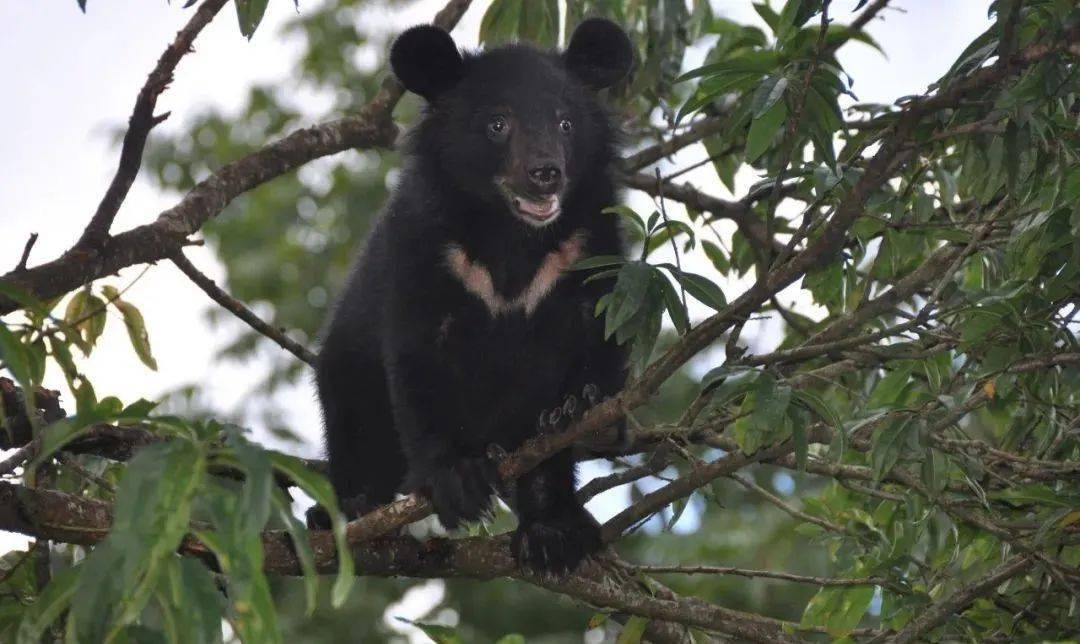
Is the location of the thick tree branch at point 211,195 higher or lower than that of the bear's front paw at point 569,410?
higher

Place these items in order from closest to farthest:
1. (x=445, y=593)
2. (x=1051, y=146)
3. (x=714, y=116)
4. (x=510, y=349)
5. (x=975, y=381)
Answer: (x=1051, y=146)
(x=975, y=381)
(x=510, y=349)
(x=714, y=116)
(x=445, y=593)

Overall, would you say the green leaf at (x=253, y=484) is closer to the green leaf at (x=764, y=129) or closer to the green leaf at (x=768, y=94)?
the green leaf at (x=768, y=94)

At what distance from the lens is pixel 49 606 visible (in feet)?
6.53

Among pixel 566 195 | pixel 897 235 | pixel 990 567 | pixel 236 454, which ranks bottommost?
pixel 990 567

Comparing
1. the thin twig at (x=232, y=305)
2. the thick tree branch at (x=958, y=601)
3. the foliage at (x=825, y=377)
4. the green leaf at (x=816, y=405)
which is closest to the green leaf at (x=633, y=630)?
the foliage at (x=825, y=377)

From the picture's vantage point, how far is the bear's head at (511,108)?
14.2ft

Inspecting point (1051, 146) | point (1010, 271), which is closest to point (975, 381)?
point (1010, 271)

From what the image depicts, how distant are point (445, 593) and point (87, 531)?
7454 mm

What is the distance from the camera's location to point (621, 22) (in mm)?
5211

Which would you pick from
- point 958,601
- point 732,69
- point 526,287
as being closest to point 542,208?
point 526,287

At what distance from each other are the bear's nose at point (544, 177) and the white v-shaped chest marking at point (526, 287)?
0.98 ft

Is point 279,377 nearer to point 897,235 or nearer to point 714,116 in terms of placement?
point 714,116

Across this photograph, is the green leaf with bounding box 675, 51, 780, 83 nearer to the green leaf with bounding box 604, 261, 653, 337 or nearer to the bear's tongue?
the green leaf with bounding box 604, 261, 653, 337

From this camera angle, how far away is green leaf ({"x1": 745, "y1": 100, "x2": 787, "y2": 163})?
321cm
